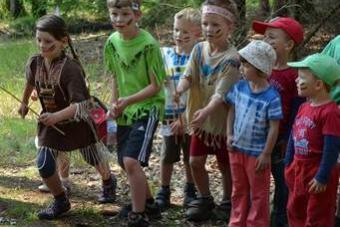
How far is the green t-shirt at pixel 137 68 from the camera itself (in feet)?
14.4

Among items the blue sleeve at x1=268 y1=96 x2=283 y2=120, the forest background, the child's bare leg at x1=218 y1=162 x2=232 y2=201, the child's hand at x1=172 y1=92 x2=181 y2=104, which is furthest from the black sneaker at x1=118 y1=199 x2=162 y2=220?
the blue sleeve at x1=268 y1=96 x2=283 y2=120

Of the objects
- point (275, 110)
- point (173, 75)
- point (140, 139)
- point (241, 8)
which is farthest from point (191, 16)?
point (241, 8)

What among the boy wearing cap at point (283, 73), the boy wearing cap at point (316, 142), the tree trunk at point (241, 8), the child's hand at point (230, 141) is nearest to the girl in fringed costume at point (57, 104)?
the child's hand at point (230, 141)

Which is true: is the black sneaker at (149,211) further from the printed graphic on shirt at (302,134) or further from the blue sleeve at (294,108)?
the printed graphic on shirt at (302,134)

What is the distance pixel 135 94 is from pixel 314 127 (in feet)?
4.37

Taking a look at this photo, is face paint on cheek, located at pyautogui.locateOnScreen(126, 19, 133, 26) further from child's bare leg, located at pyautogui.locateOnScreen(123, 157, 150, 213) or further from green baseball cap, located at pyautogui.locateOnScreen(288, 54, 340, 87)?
green baseball cap, located at pyautogui.locateOnScreen(288, 54, 340, 87)

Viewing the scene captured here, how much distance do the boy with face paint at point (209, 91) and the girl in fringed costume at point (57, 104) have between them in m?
0.75

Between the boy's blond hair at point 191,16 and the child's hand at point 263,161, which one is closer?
the child's hand at point 263,161

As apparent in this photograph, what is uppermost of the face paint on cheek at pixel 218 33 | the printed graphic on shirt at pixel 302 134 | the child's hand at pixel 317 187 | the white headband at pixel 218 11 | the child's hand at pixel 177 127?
the white headband at pixel 218 11

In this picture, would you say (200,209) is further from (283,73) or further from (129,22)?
(129,22)

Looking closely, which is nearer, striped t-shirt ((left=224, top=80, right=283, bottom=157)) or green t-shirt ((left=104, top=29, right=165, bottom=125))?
striped t-shirt ((left=224, top=80, right=283, bottom=157))

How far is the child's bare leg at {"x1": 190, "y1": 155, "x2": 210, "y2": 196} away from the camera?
456cm

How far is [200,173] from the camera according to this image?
4.61m

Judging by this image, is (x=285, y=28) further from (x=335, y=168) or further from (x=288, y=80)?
(x=335, y=168)
